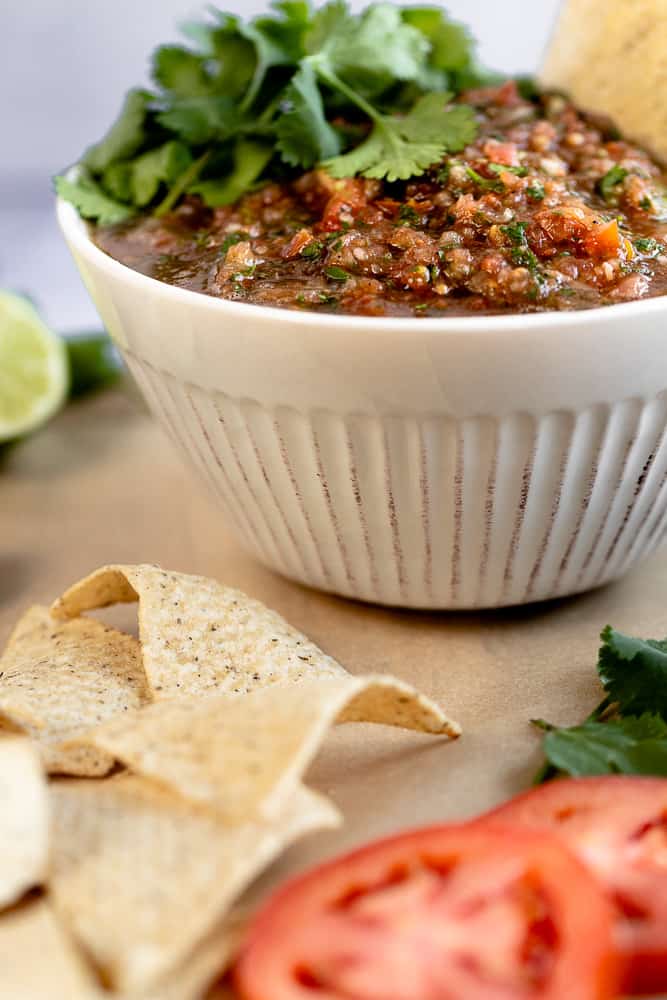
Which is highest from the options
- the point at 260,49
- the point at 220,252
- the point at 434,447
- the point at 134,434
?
the point at 260,49

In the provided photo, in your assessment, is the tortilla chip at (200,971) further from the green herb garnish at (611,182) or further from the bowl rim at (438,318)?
the green herb garnish at (611,182)

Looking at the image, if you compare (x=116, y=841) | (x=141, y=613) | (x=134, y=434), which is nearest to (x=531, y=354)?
(x=141, y=613)

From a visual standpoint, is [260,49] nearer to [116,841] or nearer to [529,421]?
[529,421]

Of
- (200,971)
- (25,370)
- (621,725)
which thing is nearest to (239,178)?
(25,370)

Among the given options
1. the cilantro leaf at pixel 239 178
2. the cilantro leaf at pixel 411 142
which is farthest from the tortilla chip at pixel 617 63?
the cilantro leaf at pixel 239 178

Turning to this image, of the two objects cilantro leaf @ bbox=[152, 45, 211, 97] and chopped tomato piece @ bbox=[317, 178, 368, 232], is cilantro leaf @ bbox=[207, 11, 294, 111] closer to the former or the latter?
cilantro leaf @ bbox=[152, 45, 211, 97]
